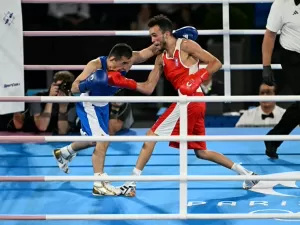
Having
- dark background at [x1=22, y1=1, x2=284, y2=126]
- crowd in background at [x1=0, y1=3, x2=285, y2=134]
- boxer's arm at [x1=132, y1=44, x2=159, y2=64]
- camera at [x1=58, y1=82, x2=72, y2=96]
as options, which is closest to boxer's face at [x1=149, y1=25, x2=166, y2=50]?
boxer's arm at [x1=132, y1=44, x2=159, y2=64]

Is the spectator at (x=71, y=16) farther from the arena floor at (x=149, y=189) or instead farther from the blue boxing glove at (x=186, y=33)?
the blue boxing glove at (x=186, y=33)

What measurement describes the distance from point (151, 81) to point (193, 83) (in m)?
0.54

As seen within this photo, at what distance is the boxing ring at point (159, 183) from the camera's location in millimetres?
3785

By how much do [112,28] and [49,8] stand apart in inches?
32.7

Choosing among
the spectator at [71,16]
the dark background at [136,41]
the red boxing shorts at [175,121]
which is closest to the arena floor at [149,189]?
the red boxing shorts at [175,121]

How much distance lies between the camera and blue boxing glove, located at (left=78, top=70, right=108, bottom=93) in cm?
442

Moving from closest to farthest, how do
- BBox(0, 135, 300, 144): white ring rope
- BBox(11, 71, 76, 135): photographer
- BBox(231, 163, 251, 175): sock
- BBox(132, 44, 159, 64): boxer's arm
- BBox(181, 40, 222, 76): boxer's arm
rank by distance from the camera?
1. BBox(0, 135, 300, 144): white ring rope
2. BBox(181, 40, 222, 76): boxer's arm
3. BBox(231, 163, 251, 175): sock
4. BBox(132, 44, 159, 64): boxer's arm
5. BBox(11, 71, 76, 135): photographer

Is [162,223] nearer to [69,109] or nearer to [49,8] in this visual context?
[69,109]

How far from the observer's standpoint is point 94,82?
14.6 feet

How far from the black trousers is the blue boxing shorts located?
1.29m

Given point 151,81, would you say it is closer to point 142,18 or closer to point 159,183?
point 159,183

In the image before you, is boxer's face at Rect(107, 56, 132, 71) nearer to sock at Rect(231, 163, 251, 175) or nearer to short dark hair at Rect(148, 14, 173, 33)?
short dark hair at Rect(148, 14, 173, 33)

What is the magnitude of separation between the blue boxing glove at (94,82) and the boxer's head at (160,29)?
494 mm

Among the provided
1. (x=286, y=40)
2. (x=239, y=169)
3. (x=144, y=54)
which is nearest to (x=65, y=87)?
(x=144, y=54)
